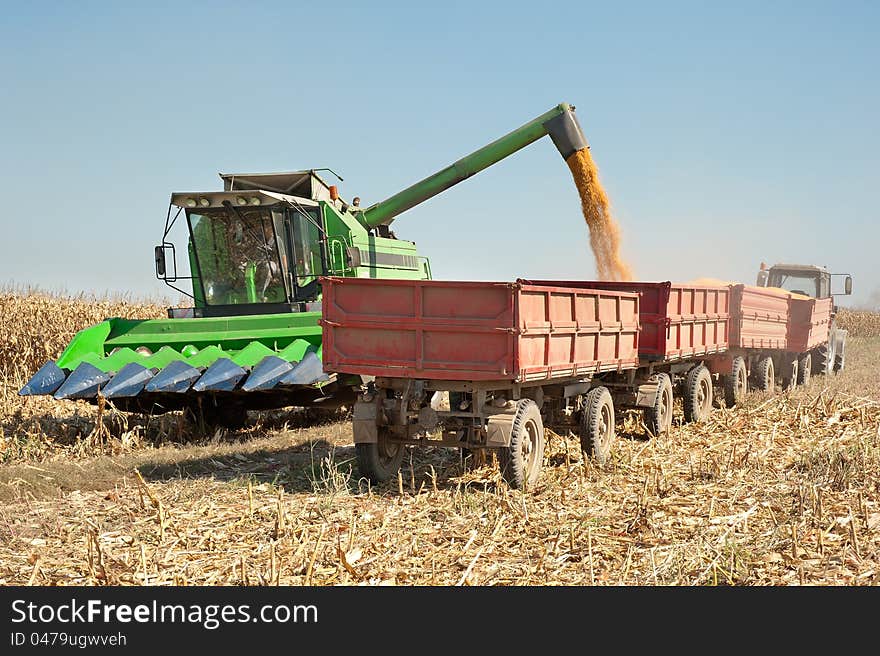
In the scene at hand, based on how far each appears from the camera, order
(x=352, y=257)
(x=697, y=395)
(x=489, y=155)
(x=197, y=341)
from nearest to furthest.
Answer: (x=197, y=341) → (x=352, y=257) → (x=697, y=395) → (x=489, y=155)

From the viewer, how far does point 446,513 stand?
6.89 meters

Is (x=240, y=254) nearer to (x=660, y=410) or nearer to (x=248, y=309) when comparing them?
(x=248, y=309)

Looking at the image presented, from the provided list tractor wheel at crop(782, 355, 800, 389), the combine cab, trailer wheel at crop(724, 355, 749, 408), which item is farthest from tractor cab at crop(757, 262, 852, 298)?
trailer wheel at crop(724, 355, 749, 408)

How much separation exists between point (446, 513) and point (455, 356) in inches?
54.6

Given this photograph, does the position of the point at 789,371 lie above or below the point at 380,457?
above

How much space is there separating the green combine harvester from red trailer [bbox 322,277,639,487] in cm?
185

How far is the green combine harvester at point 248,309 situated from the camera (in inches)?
399

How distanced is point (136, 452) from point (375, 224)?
5753 millimetres

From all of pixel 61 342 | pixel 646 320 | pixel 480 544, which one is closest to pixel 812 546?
pixel 480 544

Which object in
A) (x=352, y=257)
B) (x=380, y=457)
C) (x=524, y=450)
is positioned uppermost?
(x=352, y=257)

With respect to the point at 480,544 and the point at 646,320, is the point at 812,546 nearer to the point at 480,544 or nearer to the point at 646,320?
the point at 480,544

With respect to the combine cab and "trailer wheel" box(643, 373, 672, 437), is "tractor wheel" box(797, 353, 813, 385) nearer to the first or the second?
the combine cab

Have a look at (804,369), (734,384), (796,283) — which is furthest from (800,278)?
(734,384)

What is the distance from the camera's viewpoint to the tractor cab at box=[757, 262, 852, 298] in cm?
2136
